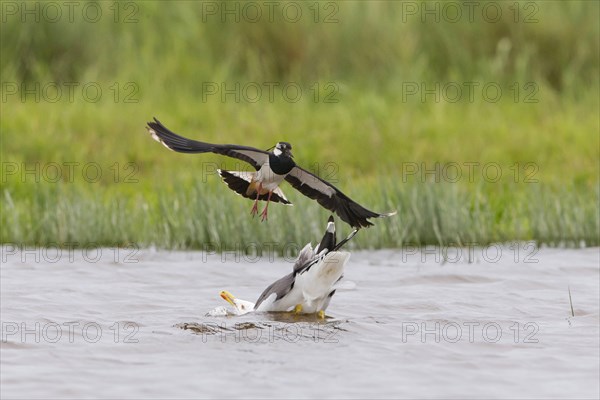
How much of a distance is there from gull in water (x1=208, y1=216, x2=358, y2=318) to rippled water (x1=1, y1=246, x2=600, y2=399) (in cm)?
8

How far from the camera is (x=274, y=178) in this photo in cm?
532

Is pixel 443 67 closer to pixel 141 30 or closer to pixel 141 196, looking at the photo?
pixel 141 30

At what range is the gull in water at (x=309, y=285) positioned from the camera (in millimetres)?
5840

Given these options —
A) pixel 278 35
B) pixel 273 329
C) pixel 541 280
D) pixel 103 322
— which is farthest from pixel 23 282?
pixel 278 35

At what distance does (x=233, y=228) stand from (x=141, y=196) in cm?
132

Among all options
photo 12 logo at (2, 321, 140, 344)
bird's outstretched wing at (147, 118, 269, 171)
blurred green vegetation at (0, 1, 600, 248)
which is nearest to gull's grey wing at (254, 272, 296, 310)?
photo 12 logo at (2, 321, 140, 344)

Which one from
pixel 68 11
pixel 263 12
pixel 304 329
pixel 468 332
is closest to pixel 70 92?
pixel 68 11

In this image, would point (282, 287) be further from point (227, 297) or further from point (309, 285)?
point (227, 297)

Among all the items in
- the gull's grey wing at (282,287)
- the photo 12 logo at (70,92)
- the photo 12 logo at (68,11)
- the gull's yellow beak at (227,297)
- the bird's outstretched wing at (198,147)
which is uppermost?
the photo 12 logo at (68,11)

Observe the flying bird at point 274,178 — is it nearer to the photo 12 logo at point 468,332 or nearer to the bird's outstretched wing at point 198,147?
the bird's outstretched wing at point 198,147

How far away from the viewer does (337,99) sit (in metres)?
11.9

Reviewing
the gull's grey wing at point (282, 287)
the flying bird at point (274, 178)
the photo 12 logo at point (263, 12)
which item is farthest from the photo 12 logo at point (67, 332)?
the photo 12 logo at point (263, 12)

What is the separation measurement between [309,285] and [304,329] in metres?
A: 0.20

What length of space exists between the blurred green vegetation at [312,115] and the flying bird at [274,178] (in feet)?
8.54
